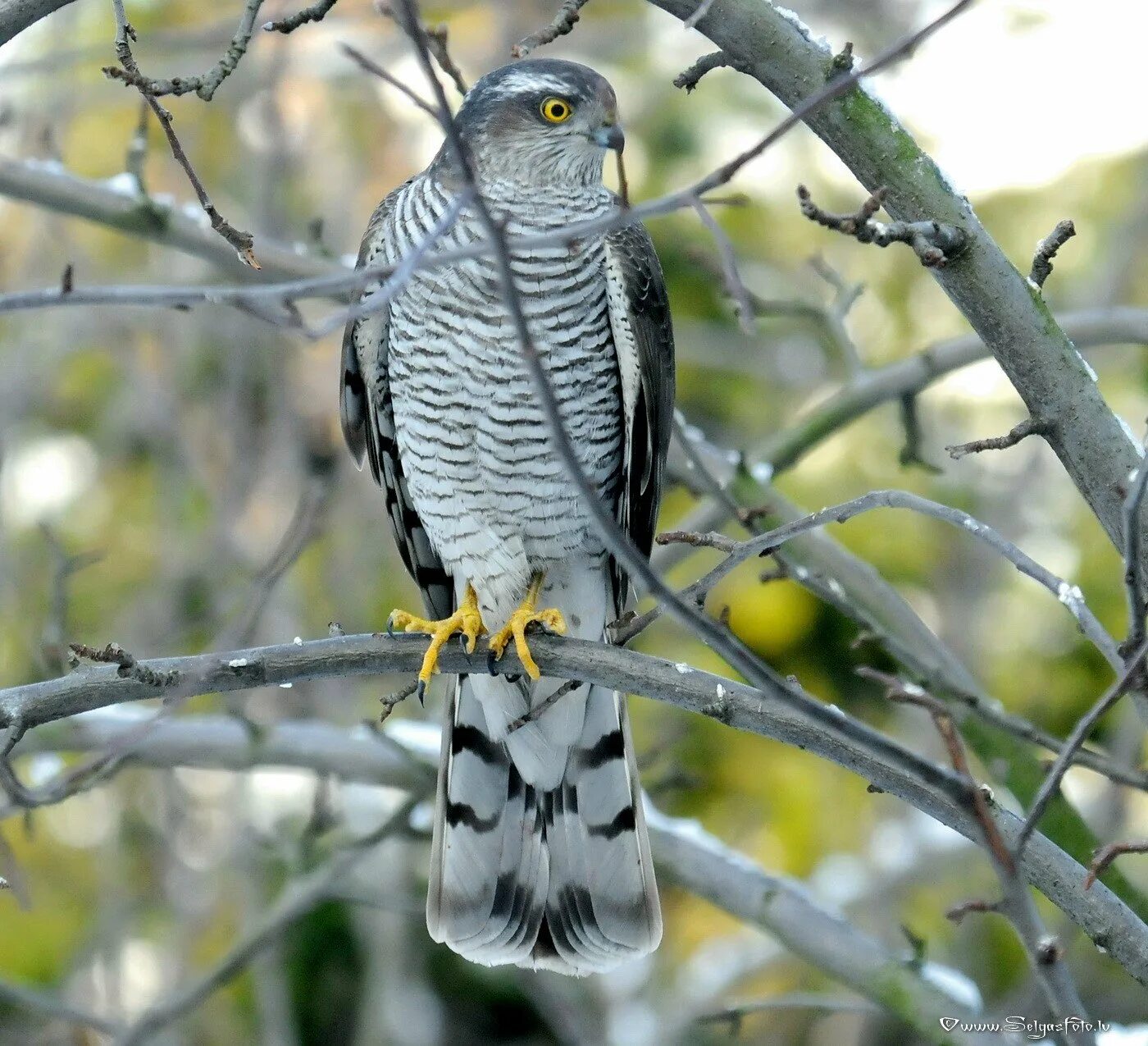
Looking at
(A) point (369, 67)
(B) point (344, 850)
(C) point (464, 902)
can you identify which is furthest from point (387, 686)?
(A) point (369, 67)

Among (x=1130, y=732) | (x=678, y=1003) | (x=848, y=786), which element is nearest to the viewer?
(x=1130, y=732)

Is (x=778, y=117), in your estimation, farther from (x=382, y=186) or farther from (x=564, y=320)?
(x=564, y=320)

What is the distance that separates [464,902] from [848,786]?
3783 millimetres

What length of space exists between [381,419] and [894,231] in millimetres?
2080

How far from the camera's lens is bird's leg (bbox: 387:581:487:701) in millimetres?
3286

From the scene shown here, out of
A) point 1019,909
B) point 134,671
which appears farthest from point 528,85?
point 1019,909

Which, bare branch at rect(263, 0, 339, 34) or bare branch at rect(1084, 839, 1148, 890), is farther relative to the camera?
bare branch at rect(263, 0, 339, 34)

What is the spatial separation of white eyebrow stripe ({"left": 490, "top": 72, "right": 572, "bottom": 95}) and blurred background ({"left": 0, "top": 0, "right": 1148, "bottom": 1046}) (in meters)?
1.93

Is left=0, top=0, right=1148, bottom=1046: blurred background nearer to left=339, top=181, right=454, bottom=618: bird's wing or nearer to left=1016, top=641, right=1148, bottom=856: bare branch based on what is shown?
left=339, top=181, right=454, bottom=618: bird's wing

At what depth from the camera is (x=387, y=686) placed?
259 inches

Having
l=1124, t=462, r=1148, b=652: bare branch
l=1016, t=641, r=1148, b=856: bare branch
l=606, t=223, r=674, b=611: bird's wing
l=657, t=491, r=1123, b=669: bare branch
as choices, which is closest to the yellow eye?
l=606, t=223, r=674, b=611: bird's wing

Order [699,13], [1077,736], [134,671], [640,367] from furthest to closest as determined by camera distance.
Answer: [640,367], [134,671], [699,13], [1077,736]

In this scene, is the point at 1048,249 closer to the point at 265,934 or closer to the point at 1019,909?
the point at 1019,909

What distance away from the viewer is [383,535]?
6.68 m
